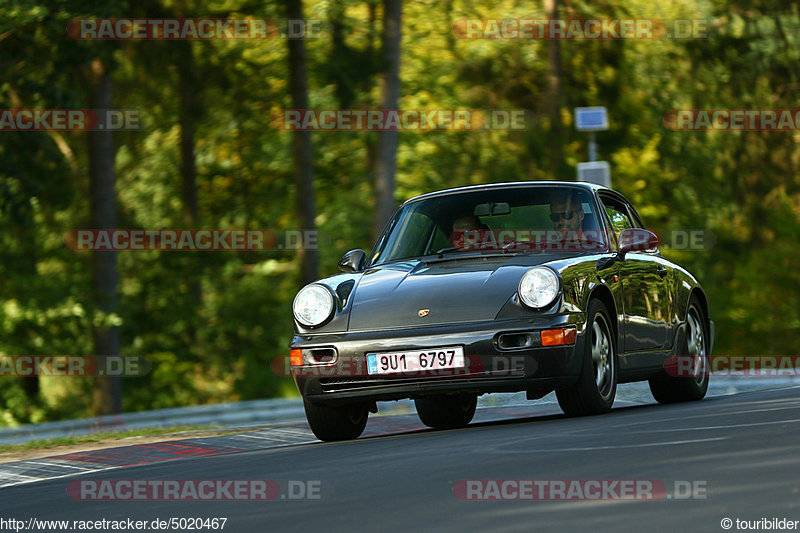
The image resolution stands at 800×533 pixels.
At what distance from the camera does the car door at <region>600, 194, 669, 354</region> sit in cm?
977

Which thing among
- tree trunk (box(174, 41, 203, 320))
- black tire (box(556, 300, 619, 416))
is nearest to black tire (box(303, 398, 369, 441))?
black tire (box(556, 300, 619, 416))

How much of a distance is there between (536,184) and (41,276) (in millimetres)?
17860

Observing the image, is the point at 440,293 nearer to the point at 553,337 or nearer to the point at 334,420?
the point at 553,337

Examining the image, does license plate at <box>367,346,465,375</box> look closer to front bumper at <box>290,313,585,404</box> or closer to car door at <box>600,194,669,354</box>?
front bumper at <box>290,313,585,404</box>

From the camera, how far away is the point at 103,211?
24891 millimetres

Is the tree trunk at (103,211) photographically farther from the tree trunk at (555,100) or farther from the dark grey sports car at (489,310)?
the dark grey sports car at (489,310)

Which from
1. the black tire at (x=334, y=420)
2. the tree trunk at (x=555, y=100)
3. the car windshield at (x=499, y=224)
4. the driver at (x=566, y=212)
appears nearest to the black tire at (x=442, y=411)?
the black tire at (x=334, y=420)

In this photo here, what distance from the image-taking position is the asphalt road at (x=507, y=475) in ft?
17.0

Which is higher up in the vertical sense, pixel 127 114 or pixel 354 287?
pixel 127 114

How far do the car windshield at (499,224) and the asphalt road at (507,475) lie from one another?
1.30 m

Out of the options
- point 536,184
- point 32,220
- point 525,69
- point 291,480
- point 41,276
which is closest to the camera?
point 291,480

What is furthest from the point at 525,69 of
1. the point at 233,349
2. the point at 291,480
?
the point at 291,480

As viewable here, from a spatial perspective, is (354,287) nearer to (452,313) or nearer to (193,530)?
(452,313)

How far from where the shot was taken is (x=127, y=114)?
3061 cm
